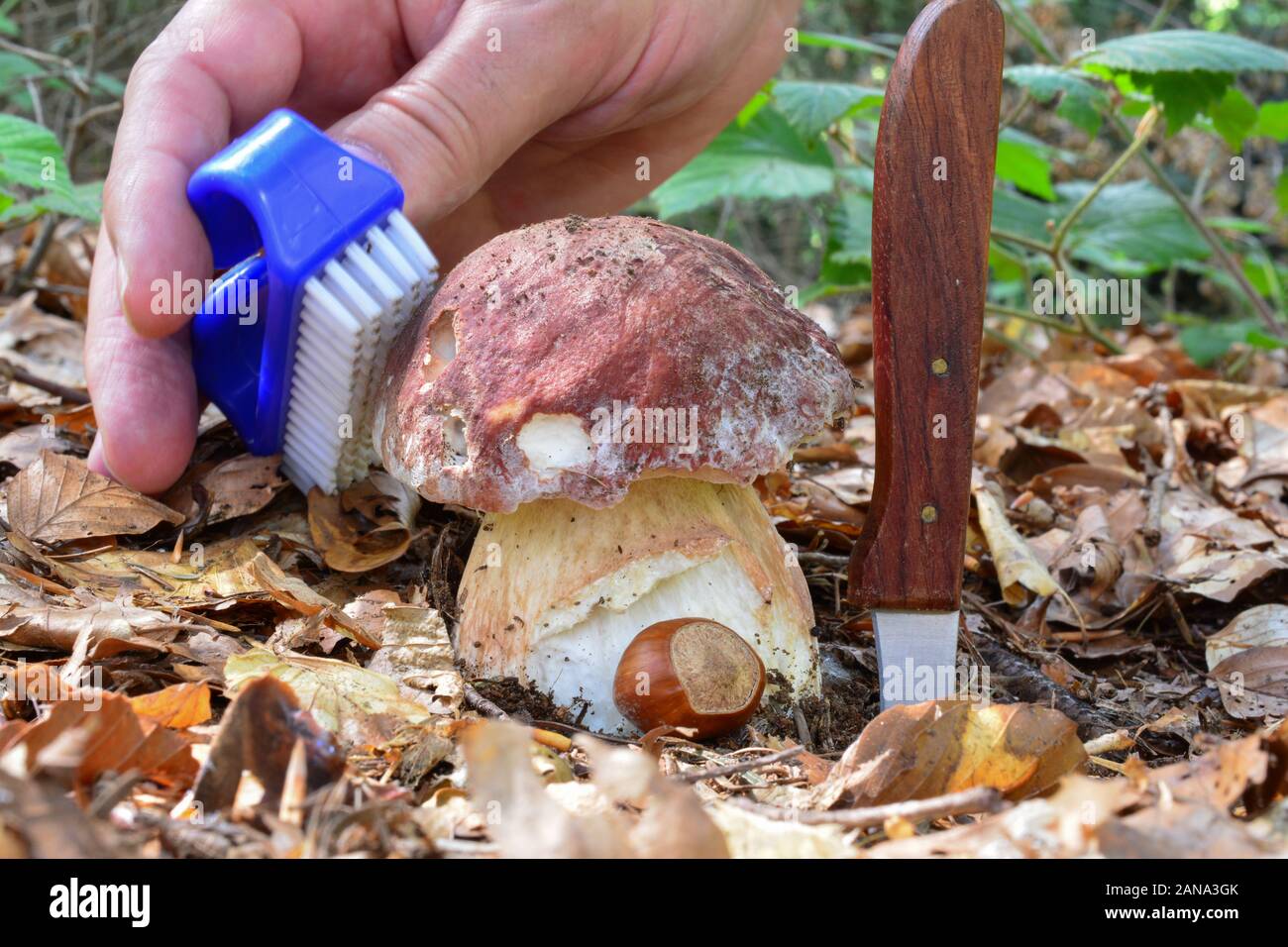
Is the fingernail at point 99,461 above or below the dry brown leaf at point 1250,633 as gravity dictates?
above

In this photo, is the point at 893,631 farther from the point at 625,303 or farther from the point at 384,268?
the point at 384,268

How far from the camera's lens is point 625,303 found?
179 centimetres

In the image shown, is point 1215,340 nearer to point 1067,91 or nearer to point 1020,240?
point 1020,240

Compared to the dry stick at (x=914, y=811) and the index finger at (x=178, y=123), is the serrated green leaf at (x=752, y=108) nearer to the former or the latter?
the index finger at (x=178, y=123)

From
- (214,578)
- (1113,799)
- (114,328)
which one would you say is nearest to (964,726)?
(1113,799)

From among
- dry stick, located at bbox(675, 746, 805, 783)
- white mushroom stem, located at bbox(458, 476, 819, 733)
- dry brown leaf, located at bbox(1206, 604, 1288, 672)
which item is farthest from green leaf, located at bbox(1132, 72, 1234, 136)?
dry stick, located at bbox(675, 746, 805, 783)

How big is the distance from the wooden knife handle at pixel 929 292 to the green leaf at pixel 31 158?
207 centimetres

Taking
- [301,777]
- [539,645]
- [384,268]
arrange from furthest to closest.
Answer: [384,268]
[539,645]
[301,777]

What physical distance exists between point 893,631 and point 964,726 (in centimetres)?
53

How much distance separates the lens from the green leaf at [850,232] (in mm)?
4379

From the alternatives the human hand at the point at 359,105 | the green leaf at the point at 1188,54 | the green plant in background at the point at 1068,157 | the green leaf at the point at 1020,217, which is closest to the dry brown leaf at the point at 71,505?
the human hand at the point at 359,105

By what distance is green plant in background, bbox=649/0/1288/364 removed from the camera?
136 inches

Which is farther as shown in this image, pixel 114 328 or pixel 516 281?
pixel 114 328

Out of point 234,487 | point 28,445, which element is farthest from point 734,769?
point 28,445
